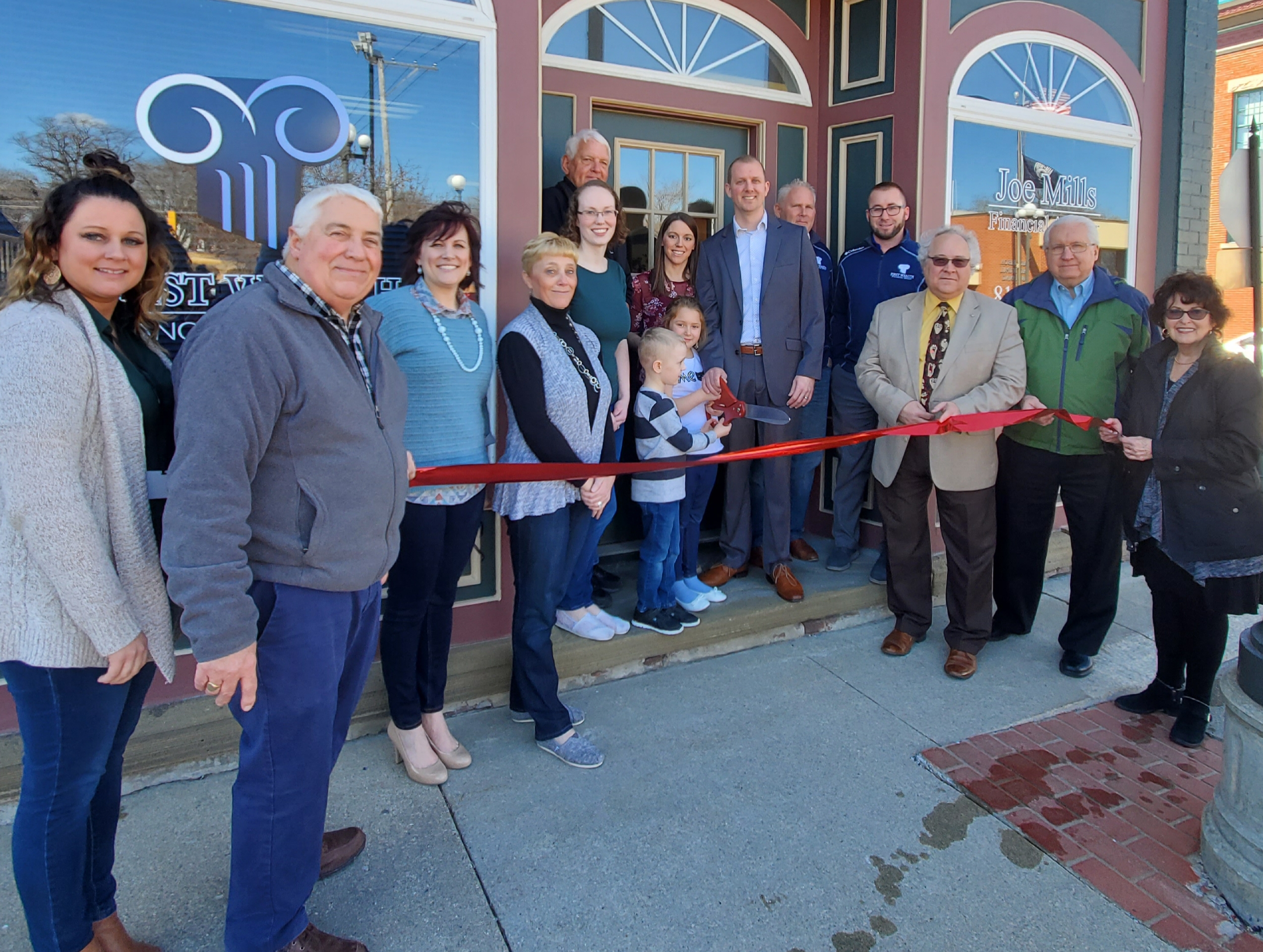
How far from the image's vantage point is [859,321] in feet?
16.3

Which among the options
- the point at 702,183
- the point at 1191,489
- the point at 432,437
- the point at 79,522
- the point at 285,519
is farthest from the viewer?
Result: the point at 702,183

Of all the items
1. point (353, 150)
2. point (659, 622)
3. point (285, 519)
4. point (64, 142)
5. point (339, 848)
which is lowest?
point (339, 848)

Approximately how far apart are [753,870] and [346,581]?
5.25 ft

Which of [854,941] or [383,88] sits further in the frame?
[383,88]

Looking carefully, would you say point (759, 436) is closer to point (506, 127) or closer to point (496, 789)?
point (506, 127)

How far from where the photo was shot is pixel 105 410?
73.7 inches

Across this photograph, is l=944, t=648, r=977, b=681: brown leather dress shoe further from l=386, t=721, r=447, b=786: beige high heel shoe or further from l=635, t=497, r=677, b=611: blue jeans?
l=386, t=721, r=447, b=786: beige high heel shoe

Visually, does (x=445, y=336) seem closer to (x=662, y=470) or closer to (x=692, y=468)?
(x=662, y=470)

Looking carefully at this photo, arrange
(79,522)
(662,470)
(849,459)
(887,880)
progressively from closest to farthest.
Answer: (79,522) < (887,880) < (662,470) < (849,459)

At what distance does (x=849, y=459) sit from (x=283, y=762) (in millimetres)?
3897

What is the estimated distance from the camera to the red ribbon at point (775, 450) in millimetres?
3021

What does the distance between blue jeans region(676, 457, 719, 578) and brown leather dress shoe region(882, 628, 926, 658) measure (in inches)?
41.3

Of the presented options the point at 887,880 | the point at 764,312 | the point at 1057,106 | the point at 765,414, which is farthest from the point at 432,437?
the point at 1057,106

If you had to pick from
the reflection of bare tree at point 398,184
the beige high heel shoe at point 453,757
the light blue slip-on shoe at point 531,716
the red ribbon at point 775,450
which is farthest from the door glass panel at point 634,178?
the beige high heel shoe at point 453,757
